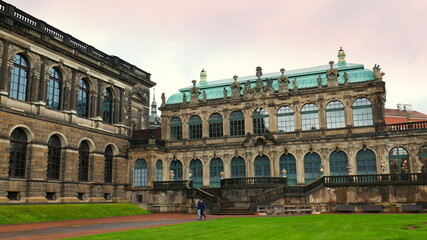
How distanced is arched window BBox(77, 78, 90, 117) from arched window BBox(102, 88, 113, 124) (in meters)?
2.91

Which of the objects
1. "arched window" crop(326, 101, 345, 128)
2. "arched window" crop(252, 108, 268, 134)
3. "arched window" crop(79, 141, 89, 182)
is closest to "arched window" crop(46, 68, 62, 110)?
"arched window" crop(79, 141, 89, 182)

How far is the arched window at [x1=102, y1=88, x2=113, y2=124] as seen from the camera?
45875mm

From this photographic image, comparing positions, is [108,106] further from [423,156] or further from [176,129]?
[423,156]

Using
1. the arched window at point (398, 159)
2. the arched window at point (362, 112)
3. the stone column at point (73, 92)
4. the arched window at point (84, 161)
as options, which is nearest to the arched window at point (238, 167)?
the arched window at point (362, 112)

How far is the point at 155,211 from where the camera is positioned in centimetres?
4203

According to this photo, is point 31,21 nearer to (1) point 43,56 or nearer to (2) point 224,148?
(1) point 43,56

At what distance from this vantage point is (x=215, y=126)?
1983 inches

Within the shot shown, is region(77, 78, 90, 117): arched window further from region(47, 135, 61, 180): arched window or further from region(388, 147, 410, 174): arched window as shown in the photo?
region(388, 147, 410, 174): arched window

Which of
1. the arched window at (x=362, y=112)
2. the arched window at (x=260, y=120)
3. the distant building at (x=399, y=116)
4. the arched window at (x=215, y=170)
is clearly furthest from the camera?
the distant building at (x=399, y=116)

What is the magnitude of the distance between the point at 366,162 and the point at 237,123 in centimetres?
1545

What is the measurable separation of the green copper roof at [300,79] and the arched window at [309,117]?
249 centimetres

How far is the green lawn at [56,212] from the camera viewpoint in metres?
28.3

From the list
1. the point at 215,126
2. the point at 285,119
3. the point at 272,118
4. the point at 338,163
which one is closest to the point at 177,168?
the point at 215,126

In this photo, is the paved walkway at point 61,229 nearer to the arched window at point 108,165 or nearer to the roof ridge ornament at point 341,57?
the arched window at point 108,165
